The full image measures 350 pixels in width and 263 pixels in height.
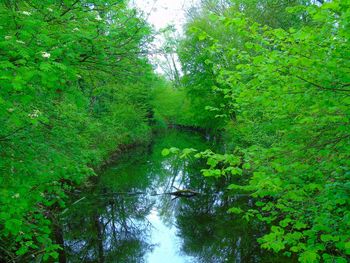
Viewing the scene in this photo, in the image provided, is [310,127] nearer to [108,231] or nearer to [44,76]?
[44,76]

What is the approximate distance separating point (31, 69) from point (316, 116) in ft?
14.3

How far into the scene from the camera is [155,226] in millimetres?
14562

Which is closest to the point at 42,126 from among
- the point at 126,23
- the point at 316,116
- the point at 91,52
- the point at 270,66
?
the point at 91,52

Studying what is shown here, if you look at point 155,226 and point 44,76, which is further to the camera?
point 155,226

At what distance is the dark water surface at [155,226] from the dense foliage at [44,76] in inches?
226

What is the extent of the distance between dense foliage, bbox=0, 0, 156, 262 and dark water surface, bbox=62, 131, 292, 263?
573cm

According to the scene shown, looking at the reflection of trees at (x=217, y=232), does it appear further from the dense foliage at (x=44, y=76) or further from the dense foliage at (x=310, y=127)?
the dense foliage at (x=44, y=76)

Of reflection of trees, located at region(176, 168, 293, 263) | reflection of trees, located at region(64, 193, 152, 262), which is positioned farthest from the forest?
reflection of trees, located at region(176, 168, 293, 263)

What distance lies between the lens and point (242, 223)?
547 inches

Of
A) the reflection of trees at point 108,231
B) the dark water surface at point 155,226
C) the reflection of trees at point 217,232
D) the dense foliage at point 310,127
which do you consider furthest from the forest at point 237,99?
the reflection of trees at point 217,232

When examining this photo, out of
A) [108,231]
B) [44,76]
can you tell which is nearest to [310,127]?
[44,76]

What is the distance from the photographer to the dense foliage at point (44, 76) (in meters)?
4.43

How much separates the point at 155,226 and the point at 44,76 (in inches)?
461

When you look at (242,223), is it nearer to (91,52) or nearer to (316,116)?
(316,116)
